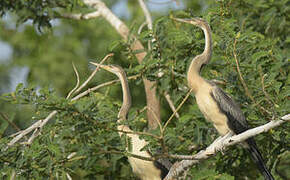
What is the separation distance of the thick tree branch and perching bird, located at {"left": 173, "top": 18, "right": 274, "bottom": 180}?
0.50 metres

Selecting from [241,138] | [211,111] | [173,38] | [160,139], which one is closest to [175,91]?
[173,38]

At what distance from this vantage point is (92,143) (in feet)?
9.98

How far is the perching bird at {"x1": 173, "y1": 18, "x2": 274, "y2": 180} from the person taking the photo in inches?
159

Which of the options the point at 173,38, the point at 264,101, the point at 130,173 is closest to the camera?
the point at 264,101

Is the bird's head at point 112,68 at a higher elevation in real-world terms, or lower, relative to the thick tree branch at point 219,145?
higher

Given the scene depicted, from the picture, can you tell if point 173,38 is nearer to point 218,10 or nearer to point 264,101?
point 218,10

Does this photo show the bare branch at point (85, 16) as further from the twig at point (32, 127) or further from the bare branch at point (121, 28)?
the twig at point (32, 127)

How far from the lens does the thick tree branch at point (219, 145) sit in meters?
3.01

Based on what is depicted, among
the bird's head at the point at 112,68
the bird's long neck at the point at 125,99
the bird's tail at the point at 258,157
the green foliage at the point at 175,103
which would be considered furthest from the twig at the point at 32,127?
the bird's tail at the point at 258,157

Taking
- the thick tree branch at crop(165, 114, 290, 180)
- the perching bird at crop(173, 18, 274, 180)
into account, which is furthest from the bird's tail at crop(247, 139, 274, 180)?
the thick tree branch at crop(165, 114, 290, 180)

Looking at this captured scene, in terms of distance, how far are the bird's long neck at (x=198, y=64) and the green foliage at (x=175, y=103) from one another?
14 centimetres

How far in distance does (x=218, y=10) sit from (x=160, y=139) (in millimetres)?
2077

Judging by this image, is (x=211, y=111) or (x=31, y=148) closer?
(x=31, y=148)

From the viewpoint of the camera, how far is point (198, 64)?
416 cm
